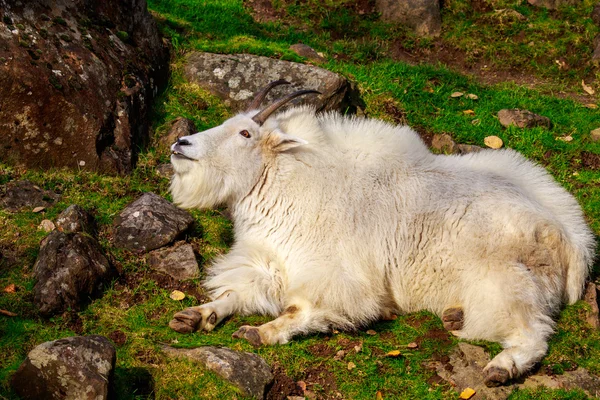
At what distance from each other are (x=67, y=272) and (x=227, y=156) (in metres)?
1.70

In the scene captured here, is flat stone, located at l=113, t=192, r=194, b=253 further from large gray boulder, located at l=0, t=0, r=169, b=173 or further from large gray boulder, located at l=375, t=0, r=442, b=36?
large gray boulder, located at l=375, t=0, r=442, b=36

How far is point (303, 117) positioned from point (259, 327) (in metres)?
2.11

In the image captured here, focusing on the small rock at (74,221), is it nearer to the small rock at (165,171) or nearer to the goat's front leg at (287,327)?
the small rock at (165,171)

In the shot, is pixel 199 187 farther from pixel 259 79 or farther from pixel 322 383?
pixel 259 79

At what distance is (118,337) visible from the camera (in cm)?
566

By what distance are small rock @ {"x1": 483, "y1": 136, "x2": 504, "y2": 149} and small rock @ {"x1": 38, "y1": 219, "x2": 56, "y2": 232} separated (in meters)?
5.31

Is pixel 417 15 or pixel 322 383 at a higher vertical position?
pixel 417 15

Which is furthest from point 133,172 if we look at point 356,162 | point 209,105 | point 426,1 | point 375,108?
point 426,1

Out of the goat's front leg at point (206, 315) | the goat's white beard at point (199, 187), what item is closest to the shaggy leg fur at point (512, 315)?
the goat's front leg at point (206, 315)

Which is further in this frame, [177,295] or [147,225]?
[147,225]

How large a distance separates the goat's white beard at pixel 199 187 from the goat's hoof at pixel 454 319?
221 cm

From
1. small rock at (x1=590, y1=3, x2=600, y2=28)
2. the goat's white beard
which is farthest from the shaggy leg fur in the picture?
small rock at (x1=590, y1=3, x2=600, y2=28)

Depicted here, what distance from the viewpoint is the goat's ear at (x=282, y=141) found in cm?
653

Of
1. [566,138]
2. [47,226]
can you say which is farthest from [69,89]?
[566,138]
